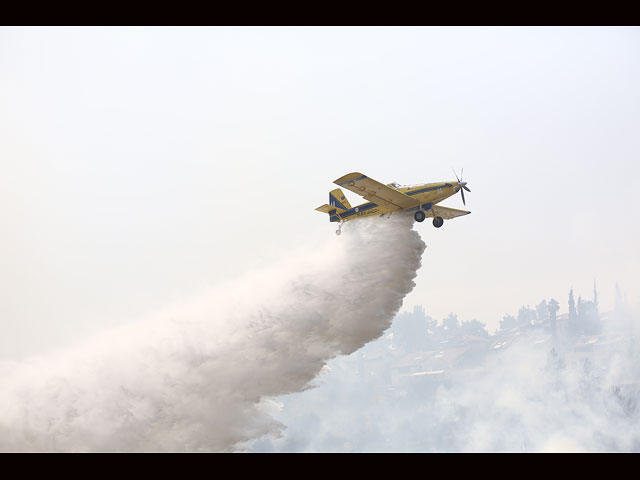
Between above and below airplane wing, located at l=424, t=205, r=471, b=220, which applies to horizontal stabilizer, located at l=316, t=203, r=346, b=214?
above

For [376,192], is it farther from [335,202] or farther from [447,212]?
[447,212]

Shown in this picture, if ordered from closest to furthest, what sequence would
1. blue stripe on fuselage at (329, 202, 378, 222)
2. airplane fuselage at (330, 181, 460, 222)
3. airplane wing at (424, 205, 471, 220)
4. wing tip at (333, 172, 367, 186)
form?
wing tip at (333, 172, 367, 186) → airplane fuselage at (330, 181, 460, 222) → blue stripe on fuselage at (329, 202, 378, 222) → airplane wing at (424, 205, 471, 220)

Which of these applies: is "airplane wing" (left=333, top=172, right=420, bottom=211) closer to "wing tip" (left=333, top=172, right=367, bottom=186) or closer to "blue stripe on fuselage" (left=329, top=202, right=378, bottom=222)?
"wing tip" (left=333, top=172, right=367, bottom=186)

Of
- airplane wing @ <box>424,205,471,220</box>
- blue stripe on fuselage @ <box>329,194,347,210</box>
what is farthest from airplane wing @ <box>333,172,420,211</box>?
blue stripe on fuselage @ <box>329,194,347,210</box>

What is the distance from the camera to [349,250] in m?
32.1

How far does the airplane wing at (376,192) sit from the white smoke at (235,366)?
67cm

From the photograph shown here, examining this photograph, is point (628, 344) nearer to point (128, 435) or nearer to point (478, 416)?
point (478, 416)

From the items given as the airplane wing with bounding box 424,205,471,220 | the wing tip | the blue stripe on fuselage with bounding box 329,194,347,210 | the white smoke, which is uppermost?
the wing tip

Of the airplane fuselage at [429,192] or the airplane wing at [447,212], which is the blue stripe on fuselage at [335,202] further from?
the airplane wing at [447,212]

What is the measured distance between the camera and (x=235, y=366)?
3123 centimetres

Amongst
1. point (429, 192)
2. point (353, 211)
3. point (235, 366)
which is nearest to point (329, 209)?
point (353, 211)

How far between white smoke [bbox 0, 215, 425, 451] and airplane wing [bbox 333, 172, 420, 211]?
A: 0.67 m

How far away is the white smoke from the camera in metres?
31.1
